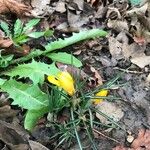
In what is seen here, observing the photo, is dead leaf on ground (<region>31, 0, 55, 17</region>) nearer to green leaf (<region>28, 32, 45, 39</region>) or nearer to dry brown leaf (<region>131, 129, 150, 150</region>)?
green leaf (<region>28, 32, 45, 39</region>)

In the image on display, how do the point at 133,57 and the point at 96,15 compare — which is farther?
the point at 96,15

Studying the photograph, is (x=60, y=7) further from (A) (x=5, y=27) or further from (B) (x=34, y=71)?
(B) (x=34, y=71)

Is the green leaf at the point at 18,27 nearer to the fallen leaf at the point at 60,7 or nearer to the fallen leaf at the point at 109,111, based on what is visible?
the fallen leaf at the point at 60,7

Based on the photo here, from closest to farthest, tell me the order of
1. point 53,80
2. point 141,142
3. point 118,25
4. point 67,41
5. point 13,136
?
point 13,136 < point 141,142 < point 53,80 < point 67,41 < point 118,25

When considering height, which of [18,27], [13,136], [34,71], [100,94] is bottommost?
[13,136]

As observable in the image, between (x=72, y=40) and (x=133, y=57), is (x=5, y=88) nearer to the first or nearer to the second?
(x=72, y=40)

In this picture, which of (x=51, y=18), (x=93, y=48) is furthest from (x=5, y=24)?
(x=93, y=48)

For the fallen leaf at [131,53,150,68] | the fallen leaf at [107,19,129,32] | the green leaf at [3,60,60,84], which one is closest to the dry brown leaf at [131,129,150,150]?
the fallen leaf at [131,53,150,68]

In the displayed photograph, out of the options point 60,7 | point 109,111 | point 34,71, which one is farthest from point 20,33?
point 109,111
